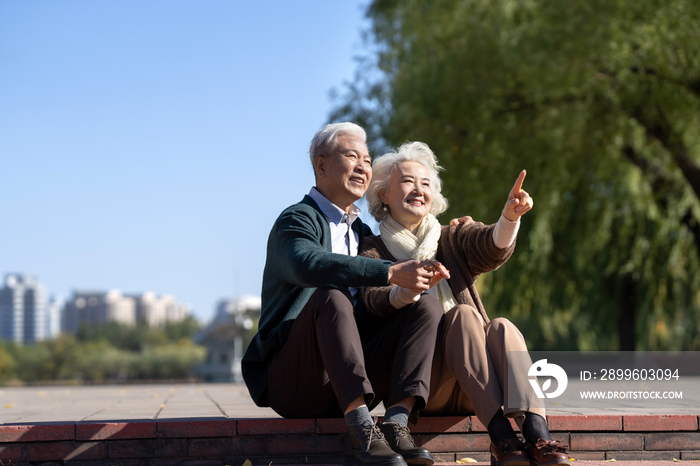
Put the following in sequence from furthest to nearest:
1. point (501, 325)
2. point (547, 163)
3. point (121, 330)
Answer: point (121, 330) < point (547, 163) < point (501, 325)

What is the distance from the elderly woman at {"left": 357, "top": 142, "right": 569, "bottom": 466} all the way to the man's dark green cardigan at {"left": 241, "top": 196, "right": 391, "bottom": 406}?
203mm

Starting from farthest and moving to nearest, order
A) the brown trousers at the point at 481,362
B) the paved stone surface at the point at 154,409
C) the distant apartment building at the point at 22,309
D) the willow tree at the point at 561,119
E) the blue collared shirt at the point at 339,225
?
the distant apartment building at the point at 22,309
the willow tree at the point at 561,119
the paved stone surface at the point at 154,409
the blue collared shirt at the point at 339,225
the brown trousers at the point at 481,362

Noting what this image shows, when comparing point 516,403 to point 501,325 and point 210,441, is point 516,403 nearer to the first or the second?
point 501,325

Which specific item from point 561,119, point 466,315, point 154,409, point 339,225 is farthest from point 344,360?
point 561,119

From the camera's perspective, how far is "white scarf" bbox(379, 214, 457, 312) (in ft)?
9.02

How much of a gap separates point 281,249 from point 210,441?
0.81 metres

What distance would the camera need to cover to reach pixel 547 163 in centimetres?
945

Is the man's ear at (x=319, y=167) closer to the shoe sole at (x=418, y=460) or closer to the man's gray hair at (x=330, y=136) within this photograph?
the man's gray hair at (x=330, y=136)

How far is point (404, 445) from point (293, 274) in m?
0.72

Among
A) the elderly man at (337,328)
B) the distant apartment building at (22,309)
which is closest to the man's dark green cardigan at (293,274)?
the elderly man at (337,328)

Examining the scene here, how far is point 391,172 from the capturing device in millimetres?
3008

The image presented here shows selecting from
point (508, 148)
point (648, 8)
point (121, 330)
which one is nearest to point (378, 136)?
point (508, 148)

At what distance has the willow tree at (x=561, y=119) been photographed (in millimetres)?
8297

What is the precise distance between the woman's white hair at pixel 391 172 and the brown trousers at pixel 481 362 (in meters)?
0.67
